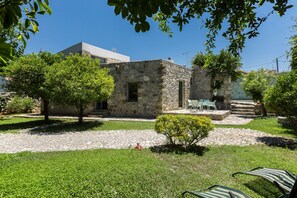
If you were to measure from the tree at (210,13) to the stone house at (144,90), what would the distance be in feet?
35.7

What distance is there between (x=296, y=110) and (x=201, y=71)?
38.8 ft

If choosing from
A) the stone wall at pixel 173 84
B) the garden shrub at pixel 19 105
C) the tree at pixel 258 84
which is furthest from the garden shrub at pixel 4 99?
the tree at pixel 258 84

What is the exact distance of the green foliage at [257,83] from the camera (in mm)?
13562

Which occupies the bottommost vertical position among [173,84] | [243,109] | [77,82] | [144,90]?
[243,109]

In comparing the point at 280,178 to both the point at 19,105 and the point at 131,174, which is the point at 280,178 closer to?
the point at 131,174

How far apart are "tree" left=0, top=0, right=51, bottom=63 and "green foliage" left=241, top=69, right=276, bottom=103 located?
48.1 feet

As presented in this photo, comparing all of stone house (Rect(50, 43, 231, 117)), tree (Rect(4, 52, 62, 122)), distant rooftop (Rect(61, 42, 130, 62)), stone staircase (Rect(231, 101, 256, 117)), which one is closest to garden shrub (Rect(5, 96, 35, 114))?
stone house (Rect(50, 43, 231, 117))

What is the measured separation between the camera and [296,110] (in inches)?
251

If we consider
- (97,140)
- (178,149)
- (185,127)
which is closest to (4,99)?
(97,140)

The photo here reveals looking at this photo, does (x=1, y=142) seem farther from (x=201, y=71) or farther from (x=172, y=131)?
(x=201, y=71)

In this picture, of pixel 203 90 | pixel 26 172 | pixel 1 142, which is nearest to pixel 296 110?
pixel 26 172

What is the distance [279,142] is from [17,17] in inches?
326

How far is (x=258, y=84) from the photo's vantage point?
534 inches

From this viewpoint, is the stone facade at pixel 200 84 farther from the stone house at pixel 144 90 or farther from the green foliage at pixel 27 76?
the green foliage at pixel 27 76
